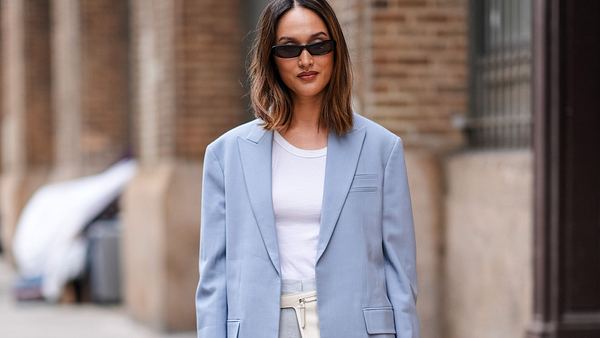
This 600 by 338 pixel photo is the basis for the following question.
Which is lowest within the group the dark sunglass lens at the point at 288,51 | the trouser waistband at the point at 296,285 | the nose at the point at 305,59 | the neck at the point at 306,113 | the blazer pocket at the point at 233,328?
the blazer pocket at the point at 233,328

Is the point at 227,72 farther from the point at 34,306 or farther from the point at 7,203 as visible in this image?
the point at 7,203

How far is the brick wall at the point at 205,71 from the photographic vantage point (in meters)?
9.95

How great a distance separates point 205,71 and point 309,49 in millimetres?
6947

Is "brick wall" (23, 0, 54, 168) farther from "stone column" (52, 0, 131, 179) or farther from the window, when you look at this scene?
the window

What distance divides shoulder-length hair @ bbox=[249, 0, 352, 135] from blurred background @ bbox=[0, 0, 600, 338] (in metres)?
0.72

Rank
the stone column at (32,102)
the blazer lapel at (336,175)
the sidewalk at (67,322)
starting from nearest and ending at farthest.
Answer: the blazer lapel at (336,175) → the sidewalk at (67,322) → the stone column at (32,102)

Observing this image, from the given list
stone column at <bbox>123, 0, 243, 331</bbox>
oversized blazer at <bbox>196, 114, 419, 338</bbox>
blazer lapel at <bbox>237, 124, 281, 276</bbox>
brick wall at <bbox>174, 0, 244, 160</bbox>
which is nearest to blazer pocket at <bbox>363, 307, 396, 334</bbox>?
oversized blazer at <bbox>196, 114, 419, 338</bbox>

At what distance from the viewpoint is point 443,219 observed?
7.46m

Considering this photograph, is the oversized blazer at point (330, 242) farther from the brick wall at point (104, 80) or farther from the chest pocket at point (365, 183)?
the brick wall at point (104, 80)

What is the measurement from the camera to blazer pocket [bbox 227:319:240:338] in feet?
10.5

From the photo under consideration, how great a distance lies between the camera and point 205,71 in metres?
10.1

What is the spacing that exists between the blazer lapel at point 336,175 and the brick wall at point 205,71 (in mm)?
6822

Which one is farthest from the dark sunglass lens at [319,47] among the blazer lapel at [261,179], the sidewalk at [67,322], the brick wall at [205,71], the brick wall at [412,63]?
the brick wall at [205,71]

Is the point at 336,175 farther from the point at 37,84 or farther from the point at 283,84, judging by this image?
the point at 37,84
